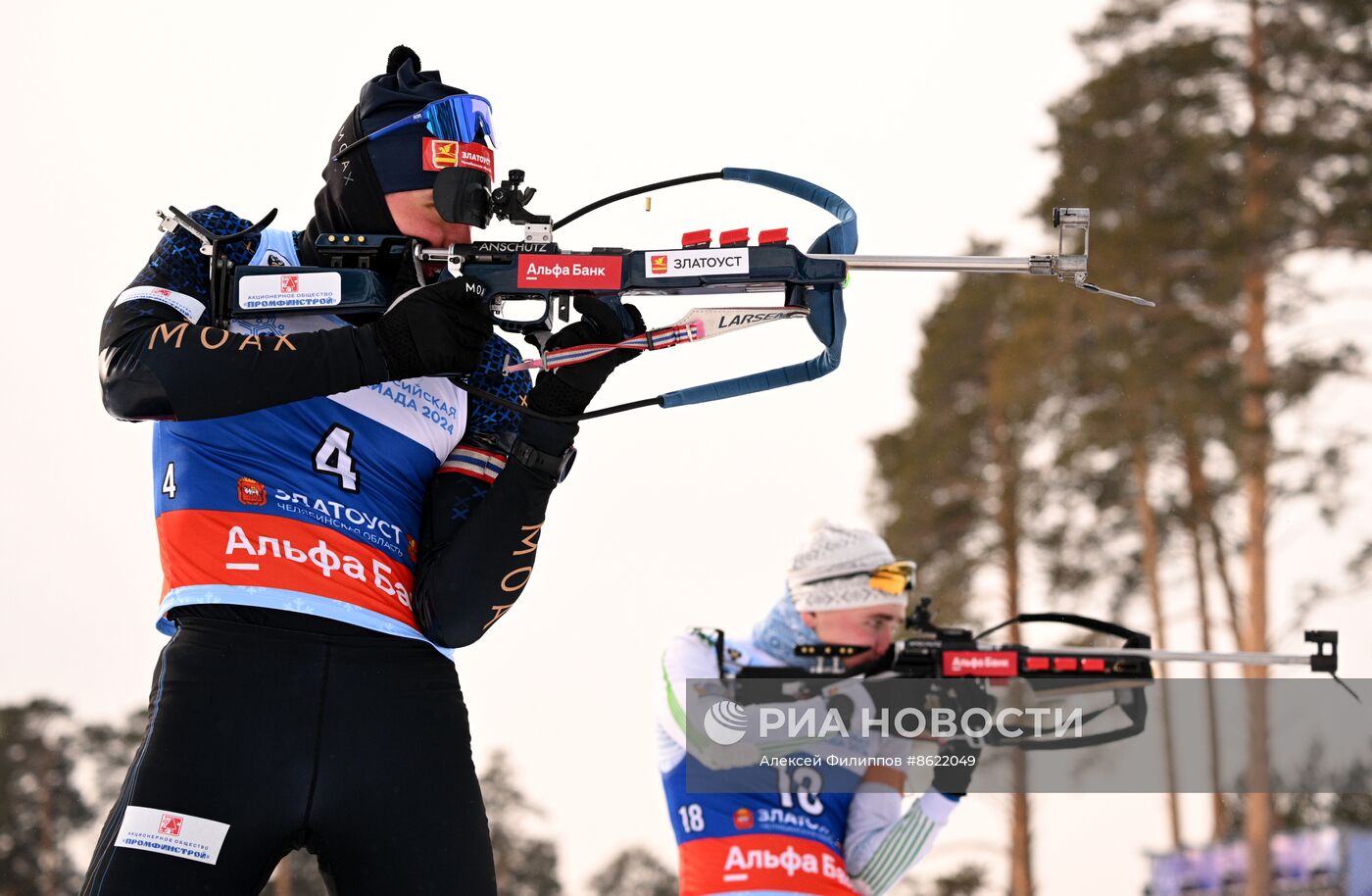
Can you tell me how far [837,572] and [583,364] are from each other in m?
2.90

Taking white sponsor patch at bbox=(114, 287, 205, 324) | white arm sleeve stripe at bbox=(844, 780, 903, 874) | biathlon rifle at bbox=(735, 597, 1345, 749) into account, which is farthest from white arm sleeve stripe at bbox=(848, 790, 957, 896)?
white sponsor patch at bbox=(114, 287, 205, 324)

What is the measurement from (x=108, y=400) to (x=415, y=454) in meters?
0.58

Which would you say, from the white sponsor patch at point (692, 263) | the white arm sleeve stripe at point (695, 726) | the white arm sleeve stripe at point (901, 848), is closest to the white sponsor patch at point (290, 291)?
the white sponsor patch at point (692, 263)

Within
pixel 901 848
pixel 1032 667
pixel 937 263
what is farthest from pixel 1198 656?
pixel 937 263

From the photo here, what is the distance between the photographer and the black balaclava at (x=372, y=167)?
3113 millimetres

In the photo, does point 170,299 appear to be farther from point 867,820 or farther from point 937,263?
point 867,820

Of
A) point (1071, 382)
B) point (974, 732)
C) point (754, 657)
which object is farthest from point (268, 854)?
point (1071, 382)

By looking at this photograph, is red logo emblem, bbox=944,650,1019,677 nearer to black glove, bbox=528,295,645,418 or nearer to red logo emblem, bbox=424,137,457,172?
black glove, bbox=528,295,645,418

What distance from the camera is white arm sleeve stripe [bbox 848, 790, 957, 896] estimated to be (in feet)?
17.0

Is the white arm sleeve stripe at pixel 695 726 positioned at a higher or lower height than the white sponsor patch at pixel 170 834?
higher

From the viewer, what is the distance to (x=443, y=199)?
3.09 meters

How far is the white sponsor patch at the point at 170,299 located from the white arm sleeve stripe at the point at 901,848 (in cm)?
315

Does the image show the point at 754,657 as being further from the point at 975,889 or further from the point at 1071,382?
the point at 975,889

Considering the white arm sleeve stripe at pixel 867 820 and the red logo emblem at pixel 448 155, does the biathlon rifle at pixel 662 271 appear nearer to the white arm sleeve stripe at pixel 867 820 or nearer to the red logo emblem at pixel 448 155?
the red logo emblem at pixel 448 155
